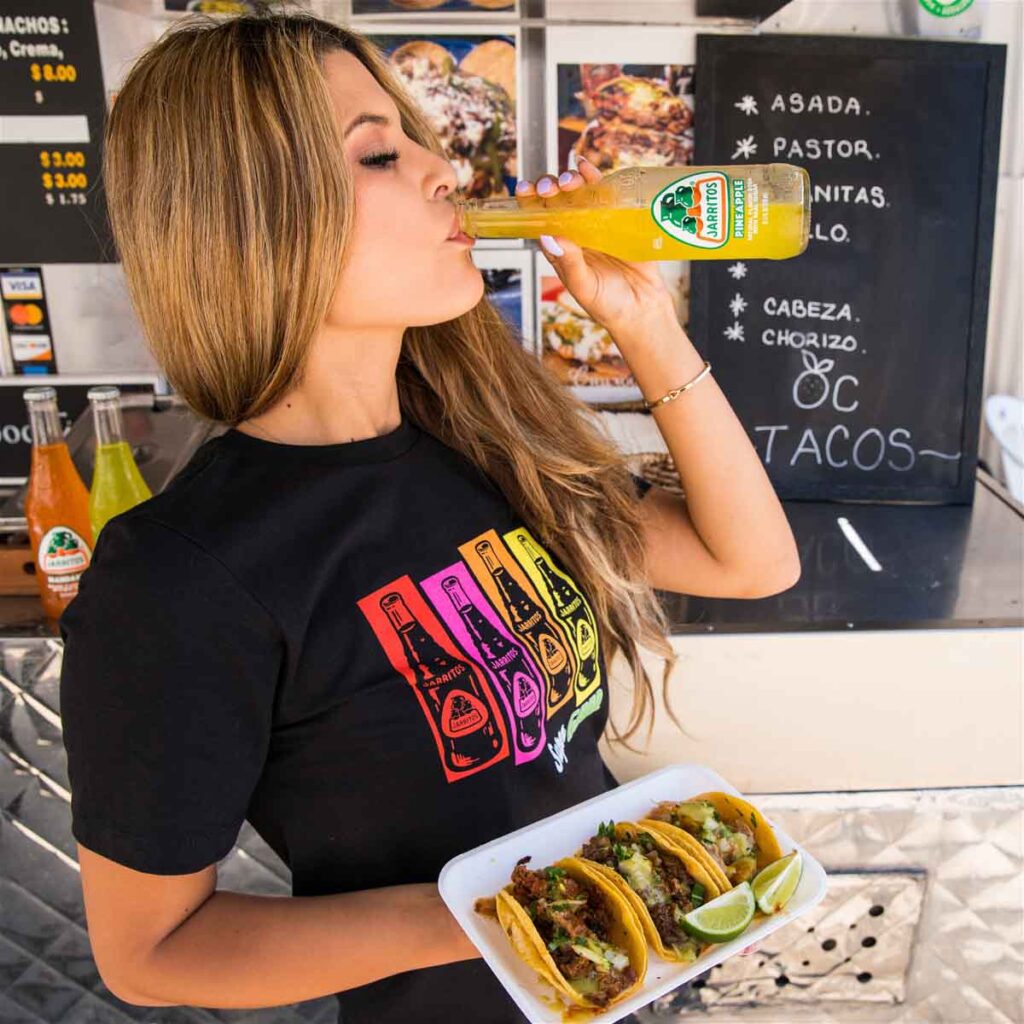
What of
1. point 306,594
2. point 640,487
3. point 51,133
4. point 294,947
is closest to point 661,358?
point 640,487

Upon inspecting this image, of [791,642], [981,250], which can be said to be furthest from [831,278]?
[791,642]

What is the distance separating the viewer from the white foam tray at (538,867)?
97 centimetres

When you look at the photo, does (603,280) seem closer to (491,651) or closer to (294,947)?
(491,651)

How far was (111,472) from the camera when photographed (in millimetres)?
1587

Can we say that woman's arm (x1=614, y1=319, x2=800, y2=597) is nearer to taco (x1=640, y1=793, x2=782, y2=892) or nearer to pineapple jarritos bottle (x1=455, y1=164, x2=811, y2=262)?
pineapple jarritos bottle (x1=455, y1=164, x2=811, y2=262)

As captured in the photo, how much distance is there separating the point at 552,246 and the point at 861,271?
112cm

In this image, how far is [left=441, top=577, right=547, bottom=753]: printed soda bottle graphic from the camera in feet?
3.67

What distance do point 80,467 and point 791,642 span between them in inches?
48.1

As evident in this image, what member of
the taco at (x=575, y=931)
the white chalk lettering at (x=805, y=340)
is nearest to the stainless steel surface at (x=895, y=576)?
the white chalk lettering at (x=805, y=340)

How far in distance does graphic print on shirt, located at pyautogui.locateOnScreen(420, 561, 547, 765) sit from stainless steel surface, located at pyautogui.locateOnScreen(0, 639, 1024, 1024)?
28.7 inches

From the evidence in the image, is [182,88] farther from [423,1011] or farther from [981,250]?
[981,250]

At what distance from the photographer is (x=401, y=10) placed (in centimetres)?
202

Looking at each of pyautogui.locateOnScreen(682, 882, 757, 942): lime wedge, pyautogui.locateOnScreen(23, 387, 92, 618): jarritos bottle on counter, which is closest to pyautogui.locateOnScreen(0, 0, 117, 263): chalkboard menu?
pyautogui.locateOnScreen(23, 387, 92, 618): jarritos bottle on counter

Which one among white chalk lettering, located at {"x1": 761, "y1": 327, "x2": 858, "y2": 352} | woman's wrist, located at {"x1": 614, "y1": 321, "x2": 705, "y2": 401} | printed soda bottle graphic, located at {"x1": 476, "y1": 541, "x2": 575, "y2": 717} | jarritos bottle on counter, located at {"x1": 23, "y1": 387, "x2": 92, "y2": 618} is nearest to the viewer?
printed soda bottle graphic, located at {"x1": 476, "y1": 541, "x2": 575, "y2": 717}
